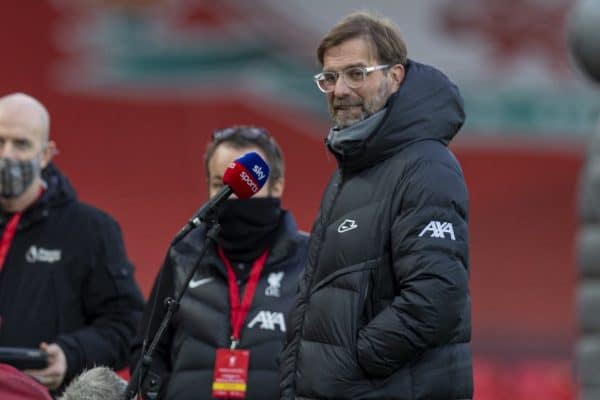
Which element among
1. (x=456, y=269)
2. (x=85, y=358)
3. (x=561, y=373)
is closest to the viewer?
(x=456, y=269)

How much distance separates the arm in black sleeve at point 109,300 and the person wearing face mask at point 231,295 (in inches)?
21.1

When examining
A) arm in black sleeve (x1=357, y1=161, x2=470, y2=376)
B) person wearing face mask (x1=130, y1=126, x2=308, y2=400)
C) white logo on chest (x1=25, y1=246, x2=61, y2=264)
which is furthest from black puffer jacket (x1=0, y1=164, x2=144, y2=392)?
arm in black sleeve (x1=357, y1=161, x2=470, y2=376)

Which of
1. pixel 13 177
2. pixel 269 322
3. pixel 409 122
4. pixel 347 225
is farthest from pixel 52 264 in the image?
pixel 409 122

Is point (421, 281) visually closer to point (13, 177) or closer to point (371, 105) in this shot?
point (371, 105)

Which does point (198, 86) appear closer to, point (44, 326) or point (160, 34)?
point (160, 34)

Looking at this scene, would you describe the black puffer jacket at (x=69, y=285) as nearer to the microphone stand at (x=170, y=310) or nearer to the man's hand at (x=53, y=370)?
the man's hand at (x=53, y=370)

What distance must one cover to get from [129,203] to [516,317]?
2115mm

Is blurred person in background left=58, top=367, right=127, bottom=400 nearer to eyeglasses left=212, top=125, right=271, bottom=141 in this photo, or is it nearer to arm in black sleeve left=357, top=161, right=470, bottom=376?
arm in black sleeve left=357, top=161, right=470, bottom=376

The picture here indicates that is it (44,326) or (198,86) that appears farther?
(198,86)

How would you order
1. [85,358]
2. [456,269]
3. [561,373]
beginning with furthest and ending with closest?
[561,373] → [85,358] → [456,269]

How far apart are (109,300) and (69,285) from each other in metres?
0.14

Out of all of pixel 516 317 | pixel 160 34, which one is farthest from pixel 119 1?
pixel 516 317

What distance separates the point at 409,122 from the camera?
12.4 ft

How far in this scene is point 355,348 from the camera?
3.68 meters
